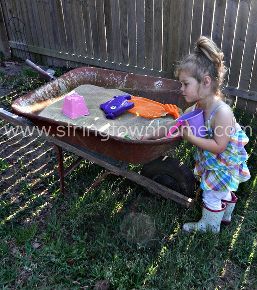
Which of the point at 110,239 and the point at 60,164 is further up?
the point at 60,164

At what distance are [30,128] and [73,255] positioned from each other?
107 cm

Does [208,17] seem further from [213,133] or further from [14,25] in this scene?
[14,25]

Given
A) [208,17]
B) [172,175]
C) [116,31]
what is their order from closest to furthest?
[172,175], [208,17], [116,31]

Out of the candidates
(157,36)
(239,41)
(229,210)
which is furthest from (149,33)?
(229,210)

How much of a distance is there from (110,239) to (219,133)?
1.26 meters

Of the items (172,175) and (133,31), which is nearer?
(172,175)

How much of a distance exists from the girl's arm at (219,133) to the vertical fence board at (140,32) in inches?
122

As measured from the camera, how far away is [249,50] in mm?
4508

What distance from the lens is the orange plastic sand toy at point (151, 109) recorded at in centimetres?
326

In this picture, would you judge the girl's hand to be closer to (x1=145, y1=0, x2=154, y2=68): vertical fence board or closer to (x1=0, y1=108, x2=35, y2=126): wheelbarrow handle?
(x1=0, y1=108, x2=35, y2=126): wheelbarrow handle

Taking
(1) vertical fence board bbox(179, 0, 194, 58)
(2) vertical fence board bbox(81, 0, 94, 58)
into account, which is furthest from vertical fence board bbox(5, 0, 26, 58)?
(1) vertical fence board bbox(179, 0, 194, 58)

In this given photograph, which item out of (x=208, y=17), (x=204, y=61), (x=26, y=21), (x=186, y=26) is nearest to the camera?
(x=204, y=61)

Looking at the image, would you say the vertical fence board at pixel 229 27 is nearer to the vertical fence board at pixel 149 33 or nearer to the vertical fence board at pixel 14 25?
the vertical fence board at pixel 149 33

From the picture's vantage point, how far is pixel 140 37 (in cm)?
539
